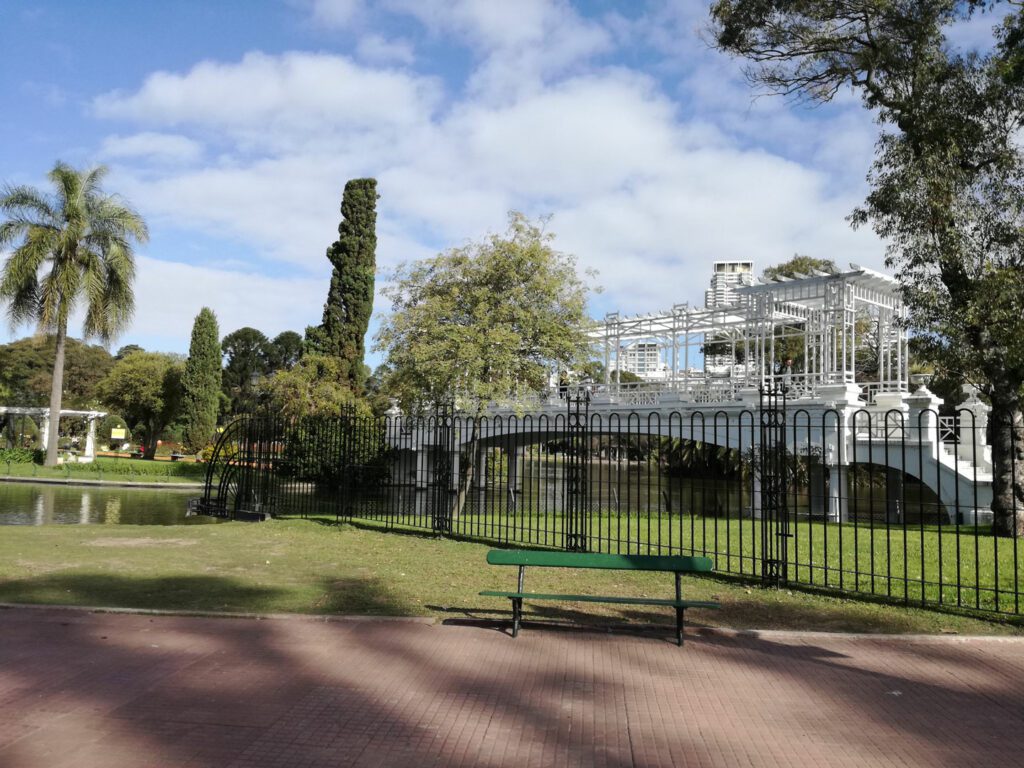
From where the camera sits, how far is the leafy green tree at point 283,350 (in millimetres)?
74562

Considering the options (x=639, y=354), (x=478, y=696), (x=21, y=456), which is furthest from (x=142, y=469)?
(x=478, y=696)

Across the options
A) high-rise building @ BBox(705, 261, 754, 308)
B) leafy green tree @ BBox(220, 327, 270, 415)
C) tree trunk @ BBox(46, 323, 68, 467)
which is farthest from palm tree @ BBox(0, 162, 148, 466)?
leafy green tree @ BBox(220, 327, 270, 415)

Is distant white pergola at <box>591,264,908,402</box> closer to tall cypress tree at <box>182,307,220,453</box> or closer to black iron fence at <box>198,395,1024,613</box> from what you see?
black iron fence at <box>198,395,1024,613</box>

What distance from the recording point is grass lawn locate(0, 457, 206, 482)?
99.0 ft

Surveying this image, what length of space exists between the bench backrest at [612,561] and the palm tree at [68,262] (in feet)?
107

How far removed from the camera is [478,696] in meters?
5.09

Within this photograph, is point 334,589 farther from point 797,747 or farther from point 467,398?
point 467,398

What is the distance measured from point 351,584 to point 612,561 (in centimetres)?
336

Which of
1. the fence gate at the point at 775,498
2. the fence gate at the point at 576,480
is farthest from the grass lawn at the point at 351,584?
the fence gate at the point at 576,480

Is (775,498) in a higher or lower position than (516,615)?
higher

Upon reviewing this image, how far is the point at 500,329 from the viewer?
Answer: 55.0 ft

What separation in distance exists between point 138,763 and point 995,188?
1529 cm

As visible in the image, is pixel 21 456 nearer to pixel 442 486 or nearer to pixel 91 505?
pixel 91 505

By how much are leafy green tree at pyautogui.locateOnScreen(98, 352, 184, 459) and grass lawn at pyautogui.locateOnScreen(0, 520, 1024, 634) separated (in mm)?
43360
